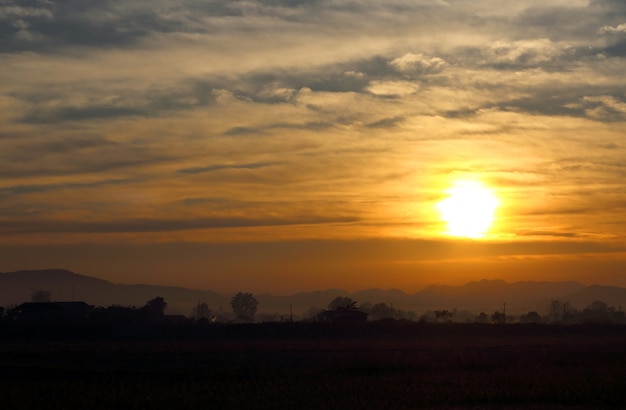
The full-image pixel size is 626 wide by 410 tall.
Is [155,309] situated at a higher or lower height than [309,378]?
higher

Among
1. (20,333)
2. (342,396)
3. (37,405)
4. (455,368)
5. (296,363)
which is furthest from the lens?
(20,333)

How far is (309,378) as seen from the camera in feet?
153

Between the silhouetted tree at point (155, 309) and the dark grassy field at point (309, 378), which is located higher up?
the silhouetted tree at point (155, 309)

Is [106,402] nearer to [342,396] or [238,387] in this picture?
[238,387]

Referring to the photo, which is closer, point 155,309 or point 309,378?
point 309,378

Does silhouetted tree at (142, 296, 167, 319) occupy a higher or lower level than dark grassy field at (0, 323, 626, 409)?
higher

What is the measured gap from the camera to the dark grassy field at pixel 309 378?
120ft

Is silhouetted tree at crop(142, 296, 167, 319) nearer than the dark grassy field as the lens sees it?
No

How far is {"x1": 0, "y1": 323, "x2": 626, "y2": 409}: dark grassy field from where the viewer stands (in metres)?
36.7

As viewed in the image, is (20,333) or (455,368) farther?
(20,333)

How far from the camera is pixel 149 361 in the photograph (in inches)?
2345

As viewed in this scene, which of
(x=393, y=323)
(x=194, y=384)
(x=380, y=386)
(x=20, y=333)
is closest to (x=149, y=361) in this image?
(x=194, y=384)

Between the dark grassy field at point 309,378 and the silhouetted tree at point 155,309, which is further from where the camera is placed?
the silhouetted tree at point 155,309

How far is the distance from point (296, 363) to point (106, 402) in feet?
78.1
